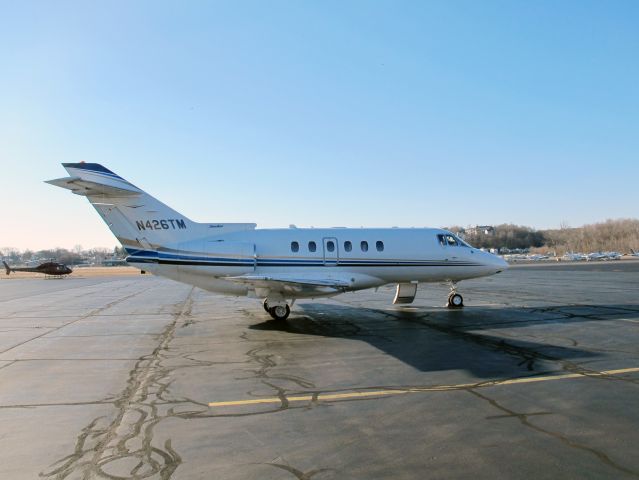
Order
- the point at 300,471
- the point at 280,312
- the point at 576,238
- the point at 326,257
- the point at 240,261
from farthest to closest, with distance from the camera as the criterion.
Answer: the point at 576,238 → the point at 326,257 → the point at 240,261 → the point at 280,312 → the point at 300,471

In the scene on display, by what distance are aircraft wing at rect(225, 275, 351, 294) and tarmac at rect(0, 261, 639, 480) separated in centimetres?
137

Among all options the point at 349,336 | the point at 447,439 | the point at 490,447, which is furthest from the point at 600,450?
the point at 349,336

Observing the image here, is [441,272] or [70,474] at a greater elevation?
[441,272]

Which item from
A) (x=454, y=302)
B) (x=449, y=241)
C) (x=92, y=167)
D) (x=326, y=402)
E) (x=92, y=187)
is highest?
(x=92, y=167)

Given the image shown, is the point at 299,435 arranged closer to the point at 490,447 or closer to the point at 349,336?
the point at 490,447

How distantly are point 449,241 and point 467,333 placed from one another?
6.75m

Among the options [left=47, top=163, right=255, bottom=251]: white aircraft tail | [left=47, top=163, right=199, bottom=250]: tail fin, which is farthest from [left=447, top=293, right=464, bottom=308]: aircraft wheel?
[left=47, top=163, right=199, bottom=250]: tail fin

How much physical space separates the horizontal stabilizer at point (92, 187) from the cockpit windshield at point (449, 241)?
11602 mm

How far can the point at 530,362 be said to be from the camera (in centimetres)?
963

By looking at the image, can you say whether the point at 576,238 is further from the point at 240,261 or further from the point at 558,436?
the point at 558,436

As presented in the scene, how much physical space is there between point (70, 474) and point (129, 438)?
39.7 inches

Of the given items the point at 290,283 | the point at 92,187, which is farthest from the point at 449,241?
the point at 92,187

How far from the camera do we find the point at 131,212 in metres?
16.5

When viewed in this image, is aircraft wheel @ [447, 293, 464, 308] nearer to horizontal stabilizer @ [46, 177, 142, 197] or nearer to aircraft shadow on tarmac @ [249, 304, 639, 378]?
aircraft shadow on tarmac @ [249, 304, 639, 378]
